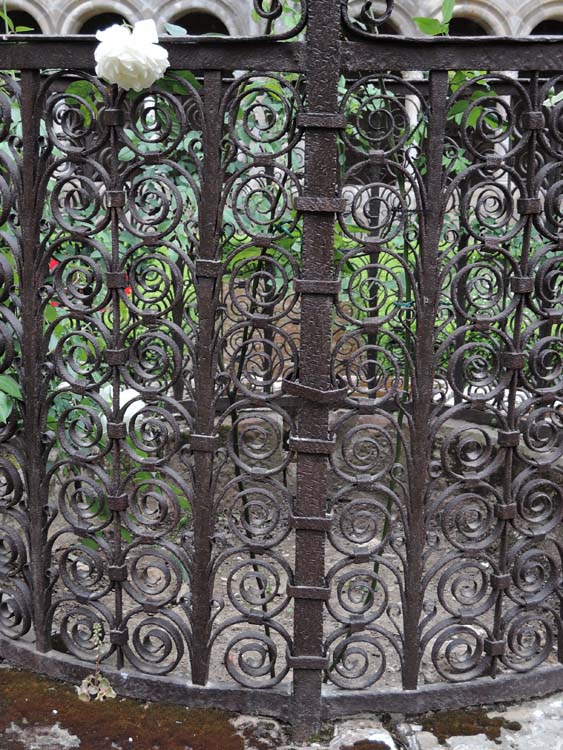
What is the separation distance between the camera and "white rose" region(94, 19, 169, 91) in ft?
5.86

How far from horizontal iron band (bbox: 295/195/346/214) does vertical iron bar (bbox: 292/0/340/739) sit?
11 millimetres

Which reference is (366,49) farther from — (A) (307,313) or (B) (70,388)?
(B) (70,388)

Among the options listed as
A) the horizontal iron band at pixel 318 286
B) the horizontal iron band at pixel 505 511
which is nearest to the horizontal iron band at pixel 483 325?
the horizontal iron band at pixel 318 286

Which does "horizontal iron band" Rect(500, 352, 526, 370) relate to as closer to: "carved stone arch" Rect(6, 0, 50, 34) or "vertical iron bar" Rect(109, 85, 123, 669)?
"vertical iron bar" Rect(109, 85, 123, 669)

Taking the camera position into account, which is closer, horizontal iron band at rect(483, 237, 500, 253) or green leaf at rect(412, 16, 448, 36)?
horizontal iron band at rect(483, 237, 500, 253)

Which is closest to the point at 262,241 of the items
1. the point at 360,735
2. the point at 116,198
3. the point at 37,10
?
the point at 116,198

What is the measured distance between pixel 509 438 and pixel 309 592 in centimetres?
64

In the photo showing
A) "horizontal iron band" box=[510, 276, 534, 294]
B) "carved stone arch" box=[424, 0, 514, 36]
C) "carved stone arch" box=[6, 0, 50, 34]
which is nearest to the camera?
"horizontal iron band" box=[510, 276, 534, 294]

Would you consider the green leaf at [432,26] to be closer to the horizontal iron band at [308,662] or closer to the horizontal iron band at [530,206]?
the horizontal iron band at [530,206]

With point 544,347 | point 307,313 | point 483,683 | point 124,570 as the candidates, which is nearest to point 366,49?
point 307,313

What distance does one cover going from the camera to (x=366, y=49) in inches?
73.7

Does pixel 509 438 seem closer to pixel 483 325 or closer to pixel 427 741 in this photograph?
pixel 483 325

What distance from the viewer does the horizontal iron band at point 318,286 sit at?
1.95 m

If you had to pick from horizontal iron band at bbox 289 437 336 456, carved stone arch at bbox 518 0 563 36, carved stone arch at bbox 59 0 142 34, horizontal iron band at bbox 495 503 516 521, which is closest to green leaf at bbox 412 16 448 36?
horizontal iron band at bbox 289 437 336 456
